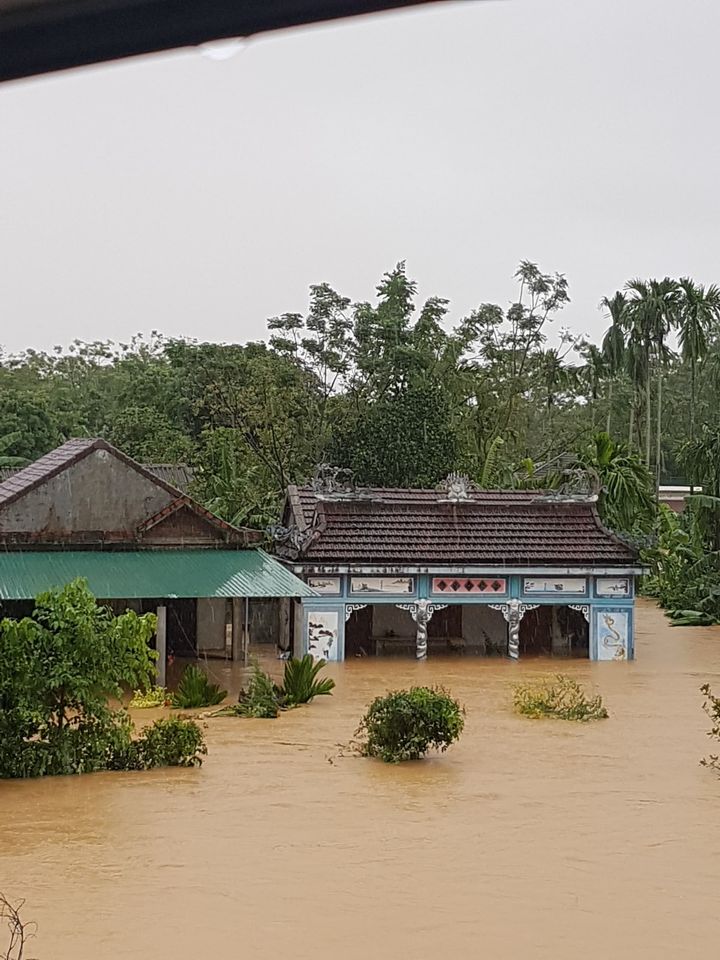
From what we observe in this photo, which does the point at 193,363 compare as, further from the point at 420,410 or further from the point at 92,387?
the point at 92,387

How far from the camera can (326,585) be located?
20.7 metres

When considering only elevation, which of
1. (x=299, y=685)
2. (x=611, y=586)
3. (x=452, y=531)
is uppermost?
(x=452, y=531)

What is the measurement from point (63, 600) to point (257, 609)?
12752 millimetres

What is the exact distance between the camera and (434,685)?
1911 cm

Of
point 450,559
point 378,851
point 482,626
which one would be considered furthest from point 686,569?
point 378,851

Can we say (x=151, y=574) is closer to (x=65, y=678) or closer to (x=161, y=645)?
(x=161, y=645)

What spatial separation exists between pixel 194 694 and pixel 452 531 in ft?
23.4

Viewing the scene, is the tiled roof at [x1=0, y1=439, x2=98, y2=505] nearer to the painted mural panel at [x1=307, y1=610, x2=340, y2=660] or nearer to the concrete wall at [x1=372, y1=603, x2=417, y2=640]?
the painted mural panel at [x1=307, y1=610, x2=340, y2=660]

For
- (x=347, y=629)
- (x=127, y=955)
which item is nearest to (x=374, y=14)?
(x=127, y=955)

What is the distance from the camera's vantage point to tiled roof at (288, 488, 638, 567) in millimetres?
21078

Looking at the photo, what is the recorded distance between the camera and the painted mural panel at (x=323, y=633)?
20.6 m

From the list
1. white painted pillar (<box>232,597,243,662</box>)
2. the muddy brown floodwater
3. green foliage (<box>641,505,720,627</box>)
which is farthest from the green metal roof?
green foliage (<box>641,505,720,627</box>)

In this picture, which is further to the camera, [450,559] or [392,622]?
[392,622]

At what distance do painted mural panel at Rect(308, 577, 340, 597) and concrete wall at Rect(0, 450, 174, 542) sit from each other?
2.98 m
